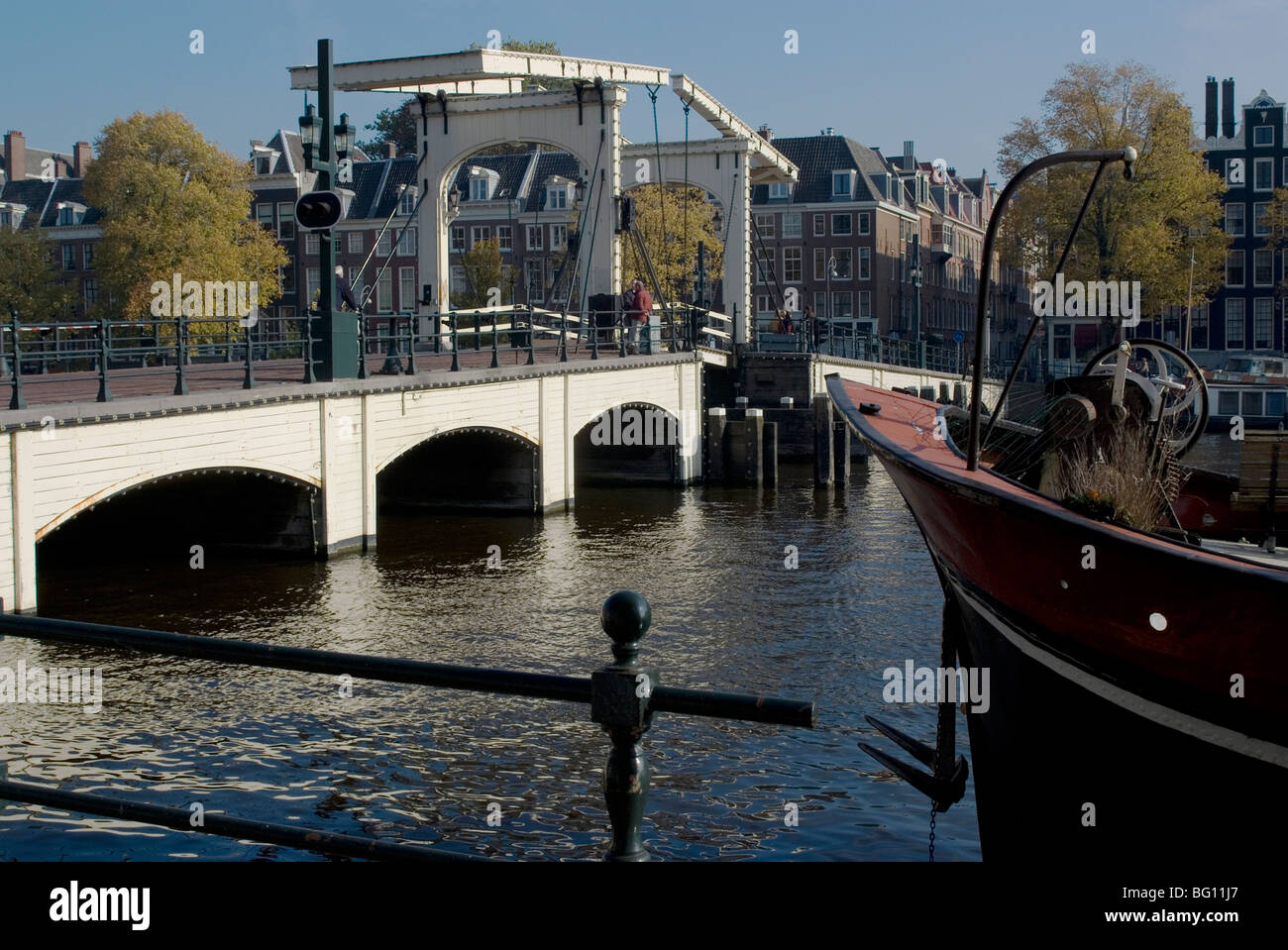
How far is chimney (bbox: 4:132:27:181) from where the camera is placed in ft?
226

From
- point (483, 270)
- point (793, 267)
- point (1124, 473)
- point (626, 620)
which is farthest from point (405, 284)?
point (626, 620)

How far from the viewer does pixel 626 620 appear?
10.5 ft

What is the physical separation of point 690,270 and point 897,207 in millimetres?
20101

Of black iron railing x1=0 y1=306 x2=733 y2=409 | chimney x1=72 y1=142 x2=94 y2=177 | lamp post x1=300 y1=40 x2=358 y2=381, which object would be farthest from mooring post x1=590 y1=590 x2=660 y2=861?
chimney x1=72 y1=142 x2=94 y2=177

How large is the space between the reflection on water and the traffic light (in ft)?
13.7

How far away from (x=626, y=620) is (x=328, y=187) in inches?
616

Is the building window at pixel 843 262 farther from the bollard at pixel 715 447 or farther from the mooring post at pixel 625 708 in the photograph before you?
the mooring post at pixel 625 708

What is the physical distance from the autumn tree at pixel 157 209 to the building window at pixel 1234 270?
123 ft

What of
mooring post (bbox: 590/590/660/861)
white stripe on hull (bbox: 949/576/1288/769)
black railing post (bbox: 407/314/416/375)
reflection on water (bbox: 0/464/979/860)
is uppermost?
black railing post (bbox: 407/314/416/375)

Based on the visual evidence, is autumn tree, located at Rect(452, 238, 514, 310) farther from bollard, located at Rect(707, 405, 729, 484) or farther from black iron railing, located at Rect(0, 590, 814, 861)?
black iron railing, located at Rect(0, 590, 814, 861)

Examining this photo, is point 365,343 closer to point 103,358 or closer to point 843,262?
point 103,358

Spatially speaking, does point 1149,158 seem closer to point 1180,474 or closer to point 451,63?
point 451,63

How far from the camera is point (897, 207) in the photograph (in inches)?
2667
